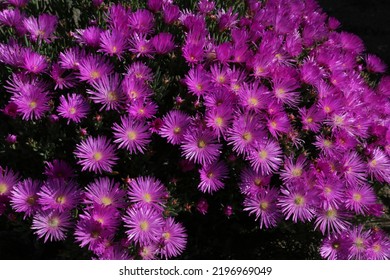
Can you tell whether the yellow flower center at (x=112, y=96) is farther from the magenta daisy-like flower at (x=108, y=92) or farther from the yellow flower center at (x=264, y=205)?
the yellow flower center at (x=264, y=205)

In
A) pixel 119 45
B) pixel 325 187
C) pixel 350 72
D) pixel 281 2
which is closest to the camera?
pixel 325 187

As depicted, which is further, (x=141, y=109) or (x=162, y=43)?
(x=162, y=43)

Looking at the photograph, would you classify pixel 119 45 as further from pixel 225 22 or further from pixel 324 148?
pixel 324 148

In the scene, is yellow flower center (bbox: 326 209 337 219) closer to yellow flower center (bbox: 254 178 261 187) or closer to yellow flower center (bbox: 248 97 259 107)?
yellow flower center (bbox: 254 178 261 187)

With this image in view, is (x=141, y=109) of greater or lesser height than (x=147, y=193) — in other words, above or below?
above

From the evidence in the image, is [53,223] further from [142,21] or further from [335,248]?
[335,248]

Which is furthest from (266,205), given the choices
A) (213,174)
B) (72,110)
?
(72,110)

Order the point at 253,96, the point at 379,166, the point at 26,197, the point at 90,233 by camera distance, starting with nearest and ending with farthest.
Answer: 1. the point at 90,233
2. the point at 26,197
3. the point at 253,96
4. the point at 379,166

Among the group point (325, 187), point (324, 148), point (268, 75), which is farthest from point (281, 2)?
point (325, 187)
